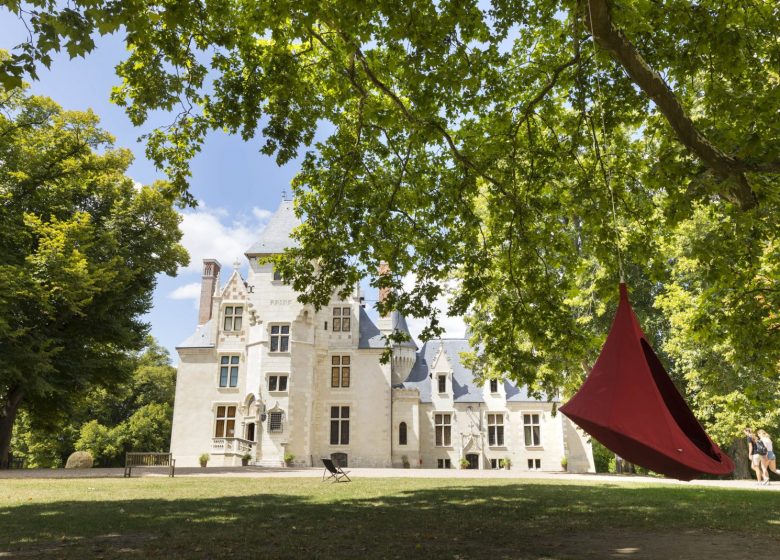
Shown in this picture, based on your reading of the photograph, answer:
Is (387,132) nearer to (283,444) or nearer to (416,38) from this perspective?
(416,38)

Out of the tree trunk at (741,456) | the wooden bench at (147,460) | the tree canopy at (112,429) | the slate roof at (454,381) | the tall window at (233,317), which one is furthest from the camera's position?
the tree canopy at (112,429)

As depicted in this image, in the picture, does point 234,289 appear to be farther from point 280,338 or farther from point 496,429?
point 496,429

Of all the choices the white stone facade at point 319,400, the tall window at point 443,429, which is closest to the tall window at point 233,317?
the white stone facade at point 319,400

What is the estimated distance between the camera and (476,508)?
36.4 feet

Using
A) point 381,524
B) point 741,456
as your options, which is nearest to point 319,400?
point 741,456

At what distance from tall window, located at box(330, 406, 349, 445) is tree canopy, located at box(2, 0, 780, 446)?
24.5 m

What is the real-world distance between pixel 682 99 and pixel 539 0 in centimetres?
326

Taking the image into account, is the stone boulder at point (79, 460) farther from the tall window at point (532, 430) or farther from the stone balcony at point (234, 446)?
the tall window at point (532, 430)

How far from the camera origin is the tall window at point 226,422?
3297 cm

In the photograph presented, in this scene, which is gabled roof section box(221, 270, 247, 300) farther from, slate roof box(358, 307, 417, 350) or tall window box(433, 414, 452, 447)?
tall window box(433, 414, 452, 447)

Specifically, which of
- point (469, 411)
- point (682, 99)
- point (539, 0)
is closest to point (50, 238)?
point (539, 0)

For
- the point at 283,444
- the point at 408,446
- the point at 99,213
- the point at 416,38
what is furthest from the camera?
the point at 408,446

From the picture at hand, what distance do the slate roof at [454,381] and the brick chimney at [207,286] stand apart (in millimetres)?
13972

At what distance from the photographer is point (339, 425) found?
3516 cm
